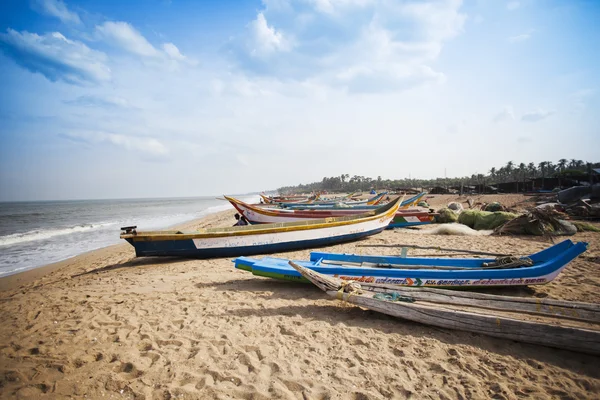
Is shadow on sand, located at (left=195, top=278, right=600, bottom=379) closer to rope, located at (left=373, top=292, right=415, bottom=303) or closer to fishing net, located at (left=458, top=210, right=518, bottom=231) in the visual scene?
rope, located at (left=373, top=292, right=415, bottom=303)

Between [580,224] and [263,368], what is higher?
[580,224]

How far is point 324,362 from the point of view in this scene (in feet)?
9.13

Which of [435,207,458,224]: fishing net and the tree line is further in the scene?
the tree line

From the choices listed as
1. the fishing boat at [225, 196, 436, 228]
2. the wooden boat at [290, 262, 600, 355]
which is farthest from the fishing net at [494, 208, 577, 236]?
the wooden boat at [290, 262, 600, 355]

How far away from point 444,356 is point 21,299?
25.9ft

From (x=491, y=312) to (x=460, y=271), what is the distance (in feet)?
3.15

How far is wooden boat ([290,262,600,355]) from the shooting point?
2688 mm

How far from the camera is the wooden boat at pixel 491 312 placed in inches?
106

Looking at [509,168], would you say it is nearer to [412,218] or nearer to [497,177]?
[497,177]

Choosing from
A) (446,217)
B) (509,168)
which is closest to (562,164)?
(509,168)

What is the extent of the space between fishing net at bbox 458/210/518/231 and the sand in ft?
18.1

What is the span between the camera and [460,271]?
408 cm

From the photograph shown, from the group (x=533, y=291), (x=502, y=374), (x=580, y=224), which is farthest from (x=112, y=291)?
(x=580, y=224)

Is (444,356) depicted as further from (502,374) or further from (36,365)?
(36,365)
